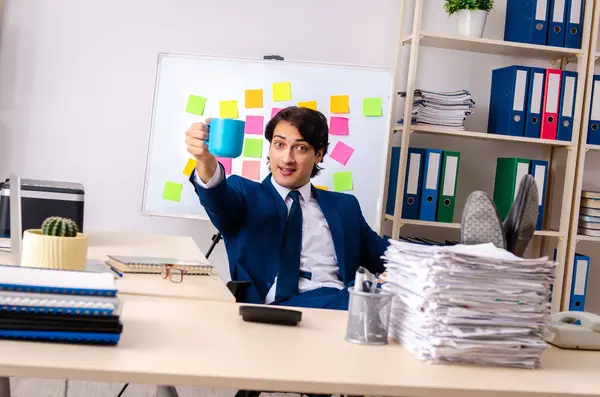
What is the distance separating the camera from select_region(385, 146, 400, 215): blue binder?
377cm

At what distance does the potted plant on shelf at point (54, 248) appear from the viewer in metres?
1.65

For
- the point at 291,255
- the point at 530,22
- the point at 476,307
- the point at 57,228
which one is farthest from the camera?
the point at 530,22

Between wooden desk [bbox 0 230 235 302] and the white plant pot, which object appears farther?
the white plant pot

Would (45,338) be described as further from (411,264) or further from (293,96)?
(293,96)

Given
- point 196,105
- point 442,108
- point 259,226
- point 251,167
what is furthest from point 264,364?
point 442,108

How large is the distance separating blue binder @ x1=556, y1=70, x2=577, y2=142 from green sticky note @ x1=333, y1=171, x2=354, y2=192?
108cm

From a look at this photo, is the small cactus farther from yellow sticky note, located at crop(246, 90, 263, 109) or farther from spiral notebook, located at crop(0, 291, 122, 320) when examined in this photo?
yellow sticky note, located at crop(246, 90, 263, 109)

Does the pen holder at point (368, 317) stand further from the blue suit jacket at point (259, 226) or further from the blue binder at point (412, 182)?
the blue binder at point (412, 182)

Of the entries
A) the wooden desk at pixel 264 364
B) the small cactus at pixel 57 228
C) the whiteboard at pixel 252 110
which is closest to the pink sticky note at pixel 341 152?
the whiteboard at pixel 252 110

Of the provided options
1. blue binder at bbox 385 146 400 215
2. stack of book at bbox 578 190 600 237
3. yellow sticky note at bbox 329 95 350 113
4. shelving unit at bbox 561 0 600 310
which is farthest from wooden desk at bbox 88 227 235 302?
stack of book at bbox 578 190 600 237

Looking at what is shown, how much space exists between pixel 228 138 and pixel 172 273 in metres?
0.38

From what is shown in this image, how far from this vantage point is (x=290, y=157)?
2668 millimetres

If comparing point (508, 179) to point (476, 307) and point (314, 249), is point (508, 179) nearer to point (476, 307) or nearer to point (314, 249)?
point (314, 249)

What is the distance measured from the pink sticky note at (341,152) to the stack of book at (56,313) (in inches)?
98.2
